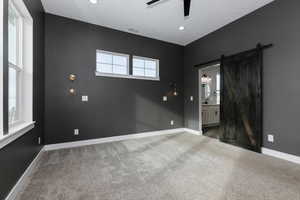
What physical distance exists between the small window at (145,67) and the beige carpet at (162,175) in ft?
7.44

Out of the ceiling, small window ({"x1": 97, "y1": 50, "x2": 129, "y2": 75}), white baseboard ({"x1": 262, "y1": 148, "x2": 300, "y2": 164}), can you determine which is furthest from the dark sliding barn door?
small window ({"x1": 97, "y1": 50, "x2": 129, "y2": 75})

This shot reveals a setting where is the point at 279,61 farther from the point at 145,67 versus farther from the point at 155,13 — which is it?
the point at 145,67

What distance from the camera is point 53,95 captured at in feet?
10.0

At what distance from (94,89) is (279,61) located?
4106 mm

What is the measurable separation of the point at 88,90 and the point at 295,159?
4.48 metres

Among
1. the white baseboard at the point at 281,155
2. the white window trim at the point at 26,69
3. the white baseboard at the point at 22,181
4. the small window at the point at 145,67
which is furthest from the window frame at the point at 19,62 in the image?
the white baseboard at the point at 281,155

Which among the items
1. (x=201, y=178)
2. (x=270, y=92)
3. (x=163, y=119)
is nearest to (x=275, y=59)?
(x=270, y=92)

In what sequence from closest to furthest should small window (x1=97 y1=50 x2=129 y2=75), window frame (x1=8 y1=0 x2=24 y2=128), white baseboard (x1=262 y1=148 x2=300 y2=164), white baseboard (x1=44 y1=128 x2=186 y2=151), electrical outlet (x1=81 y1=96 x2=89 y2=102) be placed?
window frame (x1=8 y1=0 x2=24 y2=128)
white baseboard (x1=262 y1=148 x2=300 y2=164)
white baseboard (x1=44 y1=128 x2=186 y2=151)
electrical outlet (x1=81 y1=96 x2=89 y2=102)
small window (x1=97 y1=50 x2=129 y2=75)

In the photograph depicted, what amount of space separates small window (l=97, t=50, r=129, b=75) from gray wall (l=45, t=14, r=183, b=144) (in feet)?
0.51

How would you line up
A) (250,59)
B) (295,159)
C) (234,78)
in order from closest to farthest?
(295,159) < (250,59) < (234,78)

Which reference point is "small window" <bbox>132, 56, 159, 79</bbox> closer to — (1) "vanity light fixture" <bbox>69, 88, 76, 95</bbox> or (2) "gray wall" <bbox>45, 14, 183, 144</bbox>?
(2) "gray wall" <bbox>45, 14, 183, 144</bbox>

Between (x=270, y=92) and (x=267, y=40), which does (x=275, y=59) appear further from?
(x=270, y=92)

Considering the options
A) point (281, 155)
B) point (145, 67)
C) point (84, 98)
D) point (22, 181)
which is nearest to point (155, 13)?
point (145, 67)

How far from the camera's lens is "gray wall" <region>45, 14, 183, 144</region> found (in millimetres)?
3070
